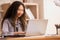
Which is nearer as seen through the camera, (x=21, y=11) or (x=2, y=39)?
(x=2, y=39)

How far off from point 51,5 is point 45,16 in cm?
27

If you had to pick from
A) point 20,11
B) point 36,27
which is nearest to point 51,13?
point 20,11

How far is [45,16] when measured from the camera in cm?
376

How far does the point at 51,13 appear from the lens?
380cm

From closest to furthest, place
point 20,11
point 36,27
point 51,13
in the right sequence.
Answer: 1. point 36,27
2. point 20,11
3. point 51,13

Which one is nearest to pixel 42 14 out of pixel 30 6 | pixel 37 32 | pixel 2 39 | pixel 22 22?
pixel 30 6

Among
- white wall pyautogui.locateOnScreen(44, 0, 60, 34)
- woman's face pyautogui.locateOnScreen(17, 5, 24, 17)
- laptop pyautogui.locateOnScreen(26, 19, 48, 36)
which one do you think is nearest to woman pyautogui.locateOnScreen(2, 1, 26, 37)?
woman's face pyautogui.locateOnScreen(17, 5, 24, 17)

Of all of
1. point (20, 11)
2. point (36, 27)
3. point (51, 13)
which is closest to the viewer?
point (36, 27)

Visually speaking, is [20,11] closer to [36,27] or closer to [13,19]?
[13,19]

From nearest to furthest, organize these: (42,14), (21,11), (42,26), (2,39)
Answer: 1. (2,39)
2. (42,26)
3. (21,11)
4. (42,14)

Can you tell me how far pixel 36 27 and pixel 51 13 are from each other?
63.1 inches

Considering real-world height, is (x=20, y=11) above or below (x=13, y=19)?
→ above

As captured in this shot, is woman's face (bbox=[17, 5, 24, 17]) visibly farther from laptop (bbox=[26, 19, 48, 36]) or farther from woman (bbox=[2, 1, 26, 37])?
laptop (bbox=[26, 19, 48, 36])

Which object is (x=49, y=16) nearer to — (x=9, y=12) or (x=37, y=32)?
(x=9, y=12)
